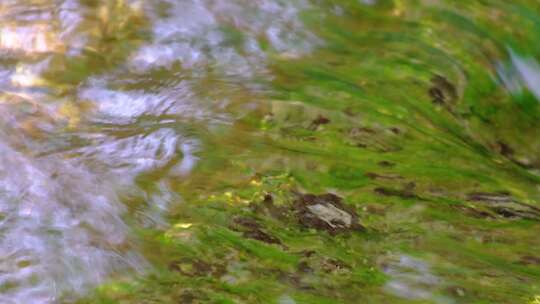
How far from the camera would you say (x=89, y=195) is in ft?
12.0

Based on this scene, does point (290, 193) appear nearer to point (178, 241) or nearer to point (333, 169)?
point (333, 169)

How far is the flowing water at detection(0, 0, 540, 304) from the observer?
3.21 m

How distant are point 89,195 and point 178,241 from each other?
0.75 m

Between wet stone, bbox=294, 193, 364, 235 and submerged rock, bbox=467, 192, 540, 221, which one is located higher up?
submerged rock, bbox=467, 192, 540, 221

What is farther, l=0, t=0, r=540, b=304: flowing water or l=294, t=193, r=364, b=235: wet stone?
l=294, t=193, r=364, b=235: wet stone

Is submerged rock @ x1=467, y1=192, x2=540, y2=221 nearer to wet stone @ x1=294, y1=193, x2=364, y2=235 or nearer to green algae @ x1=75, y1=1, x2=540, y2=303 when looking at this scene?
green algae @ x1=75, y1=1, x2=540, y2=303

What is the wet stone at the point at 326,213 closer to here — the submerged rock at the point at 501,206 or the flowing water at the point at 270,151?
the flowing water at the point at 270,151

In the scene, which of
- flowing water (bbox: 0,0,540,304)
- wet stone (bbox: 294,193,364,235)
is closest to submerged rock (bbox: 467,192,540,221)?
flowing water (bbox: 0,0,540,304)

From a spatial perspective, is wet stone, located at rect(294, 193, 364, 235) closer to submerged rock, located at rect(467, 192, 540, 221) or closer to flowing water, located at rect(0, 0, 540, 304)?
flowing water, located at rect(0, 0, 540, 304)

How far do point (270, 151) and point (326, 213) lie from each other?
575 mm

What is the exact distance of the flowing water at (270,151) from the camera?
126 inches

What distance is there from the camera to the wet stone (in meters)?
3.32

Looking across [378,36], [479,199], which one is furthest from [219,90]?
[479,199]

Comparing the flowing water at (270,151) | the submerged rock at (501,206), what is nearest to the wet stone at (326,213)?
the flowing water at (270,151)
